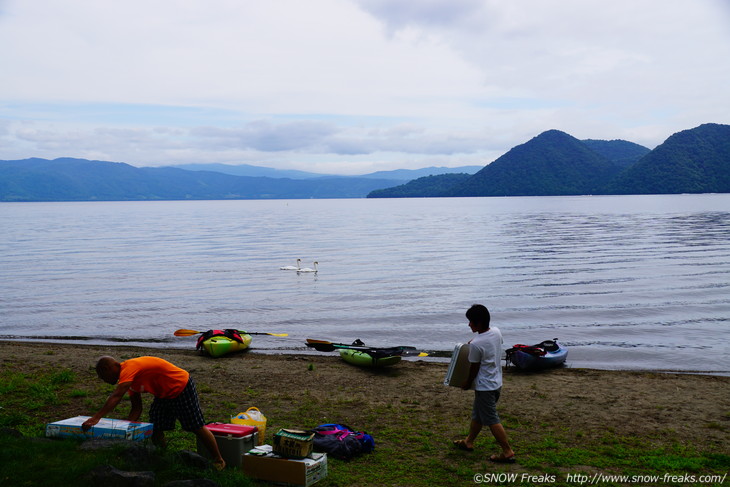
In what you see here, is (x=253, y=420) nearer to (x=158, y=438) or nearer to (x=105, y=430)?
(x=158, y=438)

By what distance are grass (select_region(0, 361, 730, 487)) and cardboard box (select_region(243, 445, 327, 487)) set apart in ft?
0.73

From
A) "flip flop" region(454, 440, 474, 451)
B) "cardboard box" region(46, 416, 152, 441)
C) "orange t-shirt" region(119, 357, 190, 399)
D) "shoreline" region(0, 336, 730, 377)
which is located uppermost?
"orange t-shirt" region(119, 357, 190, 399)

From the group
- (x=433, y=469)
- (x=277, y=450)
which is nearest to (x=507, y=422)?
(x=433, y=469)

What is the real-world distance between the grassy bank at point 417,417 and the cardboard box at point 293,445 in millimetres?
551

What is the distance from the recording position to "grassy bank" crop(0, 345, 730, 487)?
812cm

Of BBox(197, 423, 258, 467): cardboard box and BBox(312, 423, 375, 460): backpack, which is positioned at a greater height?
BBox(197, 423, 258, 467): cardboard box

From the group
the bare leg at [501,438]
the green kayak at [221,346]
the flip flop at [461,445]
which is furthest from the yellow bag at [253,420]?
the green kayak at [221,346]

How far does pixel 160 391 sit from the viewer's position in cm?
791

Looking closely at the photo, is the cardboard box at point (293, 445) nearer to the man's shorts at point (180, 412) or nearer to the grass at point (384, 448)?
the grass at point (384, 448)

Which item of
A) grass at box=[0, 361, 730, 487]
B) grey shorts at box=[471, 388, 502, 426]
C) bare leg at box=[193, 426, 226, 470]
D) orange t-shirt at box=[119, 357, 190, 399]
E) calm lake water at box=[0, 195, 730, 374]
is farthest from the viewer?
calm lake water at box=[0, 195, 730, 374]

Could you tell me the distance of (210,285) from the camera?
3278 cm

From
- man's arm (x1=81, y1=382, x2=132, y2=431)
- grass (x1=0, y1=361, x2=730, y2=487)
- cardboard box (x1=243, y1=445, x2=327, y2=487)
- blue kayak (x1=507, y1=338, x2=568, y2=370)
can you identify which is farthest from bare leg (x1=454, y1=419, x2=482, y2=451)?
blue kayak (x1=507, y1=338, x2=568, y2=370)

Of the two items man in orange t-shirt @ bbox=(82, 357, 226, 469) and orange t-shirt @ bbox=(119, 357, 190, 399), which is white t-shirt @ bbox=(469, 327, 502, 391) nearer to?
man in orange t-shirt @ bbox=(82, 357, 226, 469)

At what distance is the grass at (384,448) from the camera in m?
7.43
